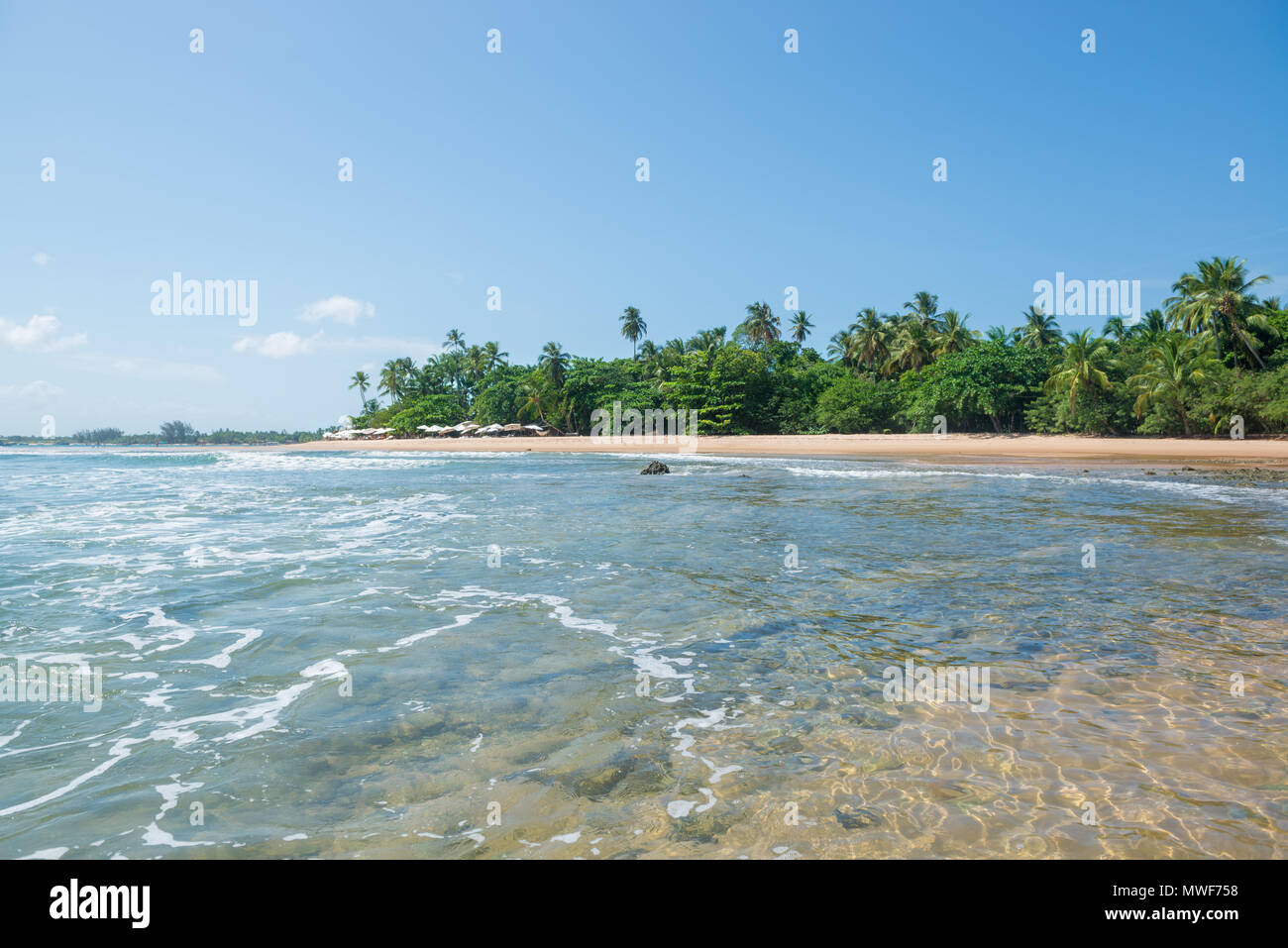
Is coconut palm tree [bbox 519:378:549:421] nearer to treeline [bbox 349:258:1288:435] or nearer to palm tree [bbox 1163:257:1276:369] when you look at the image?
treeline [bbox 349:258:1288:435]

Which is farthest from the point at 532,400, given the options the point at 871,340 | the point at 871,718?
the point at 871,718

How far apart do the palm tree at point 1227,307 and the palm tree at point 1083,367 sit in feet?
17.3

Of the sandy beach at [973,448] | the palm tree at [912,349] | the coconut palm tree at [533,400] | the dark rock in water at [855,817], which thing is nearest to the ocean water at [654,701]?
the dark rock in water at [855,817]

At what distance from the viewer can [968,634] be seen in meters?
5.74

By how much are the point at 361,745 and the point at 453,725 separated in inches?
20.7

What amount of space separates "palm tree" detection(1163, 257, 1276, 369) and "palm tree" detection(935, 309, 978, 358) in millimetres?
18220

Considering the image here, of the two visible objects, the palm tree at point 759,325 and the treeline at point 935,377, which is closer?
the treeline at point 935,377

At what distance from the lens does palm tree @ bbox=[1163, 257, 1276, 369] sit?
1586 inches

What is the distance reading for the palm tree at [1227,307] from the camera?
132 feet

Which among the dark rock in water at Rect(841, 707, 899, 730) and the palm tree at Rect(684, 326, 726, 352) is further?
the palm tree at Rect(684, 326, 726, 352)

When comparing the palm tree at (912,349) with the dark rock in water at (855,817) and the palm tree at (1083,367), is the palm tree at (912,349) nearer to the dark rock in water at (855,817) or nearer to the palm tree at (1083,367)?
the palm tree at (1083,367)

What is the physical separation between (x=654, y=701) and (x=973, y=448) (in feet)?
143

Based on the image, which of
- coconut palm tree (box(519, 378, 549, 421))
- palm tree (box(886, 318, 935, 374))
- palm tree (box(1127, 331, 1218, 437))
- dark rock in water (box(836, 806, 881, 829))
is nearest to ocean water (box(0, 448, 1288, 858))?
dark rock in water (box(836, 806, 881, 829))
